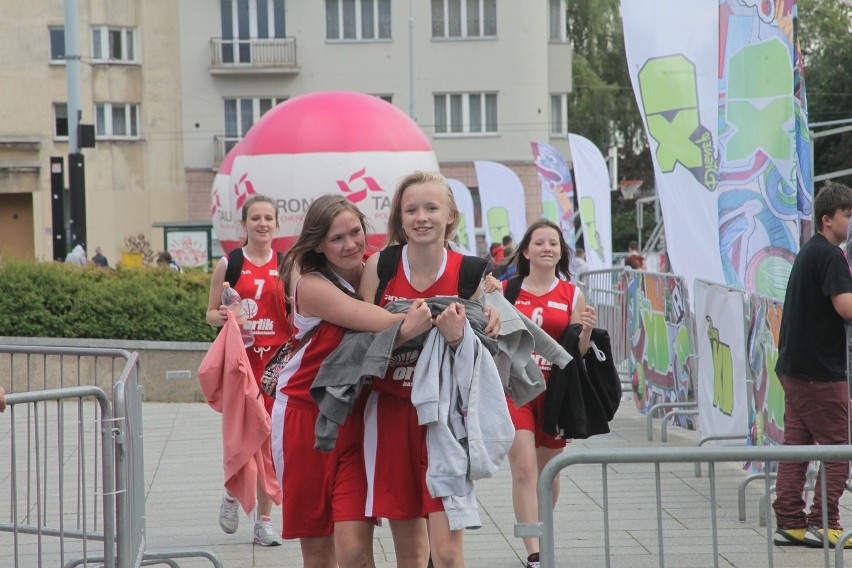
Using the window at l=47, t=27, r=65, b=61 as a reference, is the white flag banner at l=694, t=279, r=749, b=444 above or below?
below

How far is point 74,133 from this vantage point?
21.8 m

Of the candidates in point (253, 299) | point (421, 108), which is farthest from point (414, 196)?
point (421, 108)

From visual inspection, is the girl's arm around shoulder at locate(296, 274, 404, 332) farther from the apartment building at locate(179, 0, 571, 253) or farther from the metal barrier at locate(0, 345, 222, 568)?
the apartment building at locate(179, 0, 571, 253)

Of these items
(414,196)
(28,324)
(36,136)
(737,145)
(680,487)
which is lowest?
(680,487)

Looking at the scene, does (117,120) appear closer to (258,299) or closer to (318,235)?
(258,299)

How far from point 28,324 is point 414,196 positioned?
11.0 m

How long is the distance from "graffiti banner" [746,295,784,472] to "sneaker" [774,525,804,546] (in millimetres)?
748

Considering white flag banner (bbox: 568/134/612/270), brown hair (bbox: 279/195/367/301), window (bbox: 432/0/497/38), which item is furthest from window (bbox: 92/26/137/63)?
brown hair (bbox: 279/195/367/301)

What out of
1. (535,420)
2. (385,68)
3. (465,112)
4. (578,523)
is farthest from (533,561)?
(385,68)

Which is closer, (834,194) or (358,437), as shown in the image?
(358,437)

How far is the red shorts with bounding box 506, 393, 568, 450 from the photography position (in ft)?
20.8

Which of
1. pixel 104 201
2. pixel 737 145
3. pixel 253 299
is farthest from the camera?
pixel 104 201

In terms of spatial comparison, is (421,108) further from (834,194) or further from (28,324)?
(834,194)

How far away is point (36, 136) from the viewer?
138ft
